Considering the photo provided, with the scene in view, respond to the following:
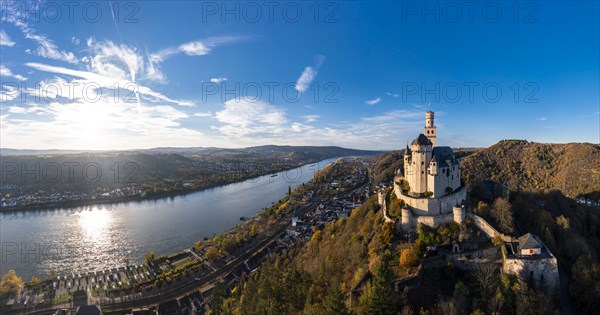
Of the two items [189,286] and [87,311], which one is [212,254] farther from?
[87,311]

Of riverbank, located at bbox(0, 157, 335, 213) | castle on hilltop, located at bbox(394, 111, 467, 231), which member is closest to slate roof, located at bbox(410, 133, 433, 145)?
castle on hilltop, located at bbox(394, 111, 467, 231)

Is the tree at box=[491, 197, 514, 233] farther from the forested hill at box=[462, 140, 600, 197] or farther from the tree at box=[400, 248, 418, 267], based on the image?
the forested hill at box=[462, 140, 600, 197]

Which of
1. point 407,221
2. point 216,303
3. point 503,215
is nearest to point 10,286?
point 216,303

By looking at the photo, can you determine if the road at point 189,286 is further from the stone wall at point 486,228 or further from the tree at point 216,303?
the stone wall at point 486,228

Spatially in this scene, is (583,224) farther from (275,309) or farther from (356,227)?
(275,309)

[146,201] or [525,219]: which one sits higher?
[525,219]

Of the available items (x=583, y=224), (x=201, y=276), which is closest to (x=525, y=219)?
(x=583, y=224)
